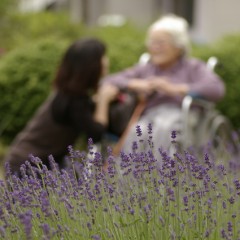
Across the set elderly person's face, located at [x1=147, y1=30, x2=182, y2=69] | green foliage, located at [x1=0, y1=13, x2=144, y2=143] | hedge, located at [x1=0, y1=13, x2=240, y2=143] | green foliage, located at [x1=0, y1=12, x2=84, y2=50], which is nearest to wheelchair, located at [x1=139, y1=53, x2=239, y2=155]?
elderly person's face, located at [x1=147, y1=30, x2=182, y2=69]

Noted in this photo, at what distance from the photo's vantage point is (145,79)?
7008 millimetres

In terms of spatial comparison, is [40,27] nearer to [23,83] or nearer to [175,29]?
[23,83]

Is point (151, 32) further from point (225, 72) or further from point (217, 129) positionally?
point (225, 72)

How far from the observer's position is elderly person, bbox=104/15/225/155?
21.5 ft

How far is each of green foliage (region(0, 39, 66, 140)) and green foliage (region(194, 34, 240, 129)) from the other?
1.68 m

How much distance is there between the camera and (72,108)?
20.2ft

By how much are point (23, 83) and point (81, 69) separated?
2.61m

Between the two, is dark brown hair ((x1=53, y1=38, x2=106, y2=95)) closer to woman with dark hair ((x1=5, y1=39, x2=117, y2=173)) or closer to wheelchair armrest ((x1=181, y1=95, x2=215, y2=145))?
woman with dark hair ((x1=5, y1=39, x2=117, y2=173))

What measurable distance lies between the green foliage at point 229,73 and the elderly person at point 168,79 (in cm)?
190

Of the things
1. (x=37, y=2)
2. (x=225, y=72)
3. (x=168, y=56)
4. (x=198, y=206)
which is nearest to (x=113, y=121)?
(x=168, y=56)

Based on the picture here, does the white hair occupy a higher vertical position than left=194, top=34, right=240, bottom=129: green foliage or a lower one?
higher

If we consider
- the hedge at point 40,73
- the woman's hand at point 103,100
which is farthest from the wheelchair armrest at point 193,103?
the hedge at point 40,73

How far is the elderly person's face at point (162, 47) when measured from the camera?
681 cm

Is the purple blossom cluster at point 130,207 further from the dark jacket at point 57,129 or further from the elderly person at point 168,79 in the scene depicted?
the elderly person at point 168,79
